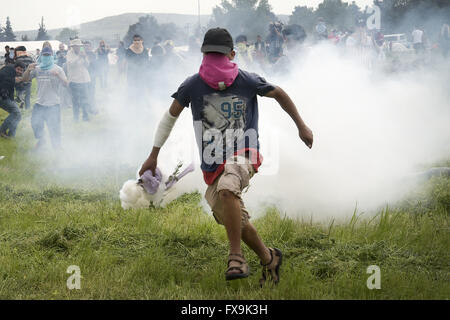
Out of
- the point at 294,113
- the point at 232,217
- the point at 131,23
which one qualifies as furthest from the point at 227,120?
the point at 131,23

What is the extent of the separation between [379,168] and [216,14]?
807 inches

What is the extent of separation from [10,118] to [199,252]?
808 cm

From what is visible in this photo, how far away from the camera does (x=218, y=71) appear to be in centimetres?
361

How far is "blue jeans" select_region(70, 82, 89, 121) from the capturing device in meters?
13.5

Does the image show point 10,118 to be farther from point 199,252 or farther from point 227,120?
point 227,120

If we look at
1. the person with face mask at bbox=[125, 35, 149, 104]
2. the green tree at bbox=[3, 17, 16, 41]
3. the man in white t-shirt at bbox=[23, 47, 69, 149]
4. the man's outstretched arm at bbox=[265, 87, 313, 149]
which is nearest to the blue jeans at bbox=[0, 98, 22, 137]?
the man in white t-shirt at bbox=[23, 47, 69, 149]

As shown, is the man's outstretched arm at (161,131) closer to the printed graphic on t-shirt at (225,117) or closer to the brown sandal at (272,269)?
the printed graphic on t-shirt at (225,117)

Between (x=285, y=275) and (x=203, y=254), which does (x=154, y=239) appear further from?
(x=285, y=275)

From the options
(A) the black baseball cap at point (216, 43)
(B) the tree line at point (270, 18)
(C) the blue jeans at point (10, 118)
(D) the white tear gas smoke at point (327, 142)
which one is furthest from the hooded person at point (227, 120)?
(B) the tree line at point (270, 18)

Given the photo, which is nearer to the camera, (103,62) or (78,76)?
(78,76)

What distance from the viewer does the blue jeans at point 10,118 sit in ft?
35.9

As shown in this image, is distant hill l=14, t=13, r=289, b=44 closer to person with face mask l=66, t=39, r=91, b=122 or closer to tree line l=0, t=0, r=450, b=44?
tree line l=0, t=0, r=450, b=44

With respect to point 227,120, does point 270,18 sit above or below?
above

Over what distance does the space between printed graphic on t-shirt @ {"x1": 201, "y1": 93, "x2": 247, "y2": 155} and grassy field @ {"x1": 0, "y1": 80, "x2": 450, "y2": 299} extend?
938 millimetres
